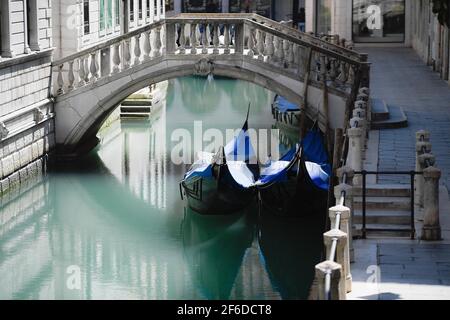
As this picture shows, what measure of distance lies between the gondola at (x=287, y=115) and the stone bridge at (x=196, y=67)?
4714mm

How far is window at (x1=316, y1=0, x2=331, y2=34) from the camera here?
33.2 meters

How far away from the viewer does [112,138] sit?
75.9 feet

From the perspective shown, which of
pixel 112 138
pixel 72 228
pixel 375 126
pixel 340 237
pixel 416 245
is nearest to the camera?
pixel 340 237

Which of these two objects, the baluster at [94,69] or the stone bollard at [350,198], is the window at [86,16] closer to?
the baluster at [94,69]

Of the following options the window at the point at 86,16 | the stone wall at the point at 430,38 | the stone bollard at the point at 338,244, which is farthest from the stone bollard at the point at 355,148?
the stone wall at the point at 430,38

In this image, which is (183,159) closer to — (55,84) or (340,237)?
(55,84)

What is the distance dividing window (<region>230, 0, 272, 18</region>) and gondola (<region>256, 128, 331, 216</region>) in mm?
27443

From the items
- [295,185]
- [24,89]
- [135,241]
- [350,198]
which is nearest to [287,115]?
[24,89]

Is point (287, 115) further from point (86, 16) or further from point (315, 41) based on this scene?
point (86, 16)

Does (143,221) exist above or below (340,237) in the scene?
below

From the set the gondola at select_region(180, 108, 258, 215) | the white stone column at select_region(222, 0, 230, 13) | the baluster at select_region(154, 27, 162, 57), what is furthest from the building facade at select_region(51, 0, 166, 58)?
the white stone column at select_region(222, 0, 230, 13)

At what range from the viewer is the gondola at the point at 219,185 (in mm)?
16453
